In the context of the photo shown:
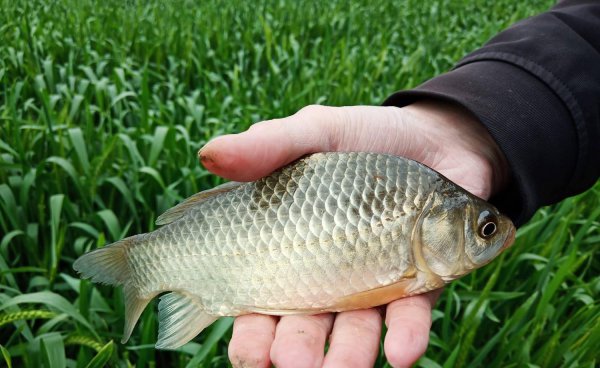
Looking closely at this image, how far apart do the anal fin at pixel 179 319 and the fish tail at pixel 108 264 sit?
0.16 metres

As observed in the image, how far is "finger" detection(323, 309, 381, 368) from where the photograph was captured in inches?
58.8

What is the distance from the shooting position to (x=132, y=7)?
6.59 m

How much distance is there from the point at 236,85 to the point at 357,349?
3191 millimetres

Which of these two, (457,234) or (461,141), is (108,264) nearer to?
(457,234)

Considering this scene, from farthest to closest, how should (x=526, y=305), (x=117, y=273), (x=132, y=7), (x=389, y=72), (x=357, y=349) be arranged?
(x=132, y=7) → (x=389, y=72) → (x=526, y=305) → (x=117, y=273) → (x=357, y=349)

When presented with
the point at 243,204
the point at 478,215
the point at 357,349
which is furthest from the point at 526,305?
the point at 243,204

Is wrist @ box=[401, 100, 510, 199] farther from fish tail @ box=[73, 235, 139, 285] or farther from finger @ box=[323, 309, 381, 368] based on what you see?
fish tail @ box=[73, 235, 139, 285]

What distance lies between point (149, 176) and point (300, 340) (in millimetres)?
1714

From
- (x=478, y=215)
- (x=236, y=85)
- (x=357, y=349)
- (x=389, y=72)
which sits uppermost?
(x=478, y=215)

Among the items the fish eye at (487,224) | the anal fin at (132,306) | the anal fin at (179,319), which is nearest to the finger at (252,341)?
the anal fin at (179,319)

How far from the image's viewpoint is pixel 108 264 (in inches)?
72.2

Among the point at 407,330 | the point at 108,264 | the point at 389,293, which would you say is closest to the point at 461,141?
the point at 389,293

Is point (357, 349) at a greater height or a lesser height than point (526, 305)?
greater

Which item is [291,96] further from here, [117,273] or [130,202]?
[117,273]
